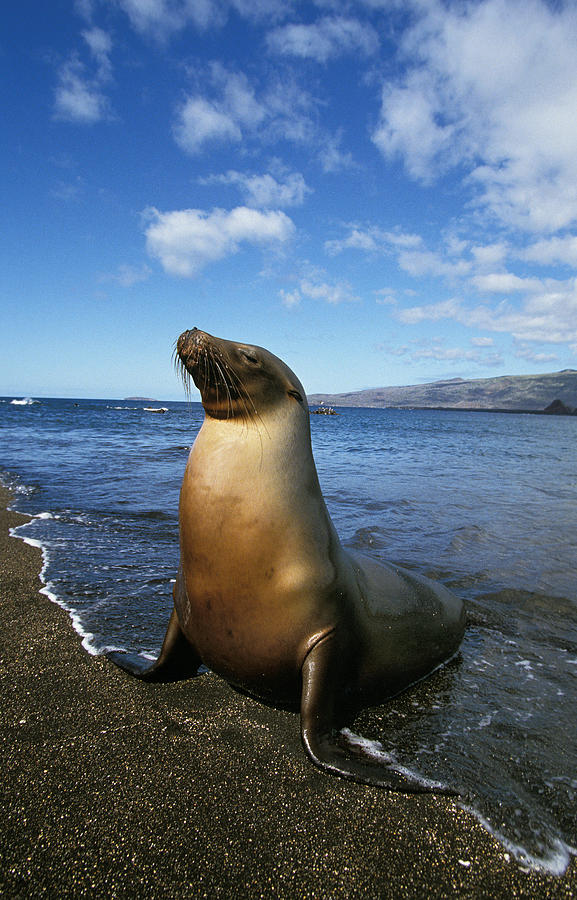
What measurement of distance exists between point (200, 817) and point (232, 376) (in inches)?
86.0

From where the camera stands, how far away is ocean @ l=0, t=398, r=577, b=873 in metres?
2.62

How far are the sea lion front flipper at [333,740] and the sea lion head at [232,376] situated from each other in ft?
4.67

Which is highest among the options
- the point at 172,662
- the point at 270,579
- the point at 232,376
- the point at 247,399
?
→ the point at 232,376

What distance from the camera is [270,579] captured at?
271 centimetres

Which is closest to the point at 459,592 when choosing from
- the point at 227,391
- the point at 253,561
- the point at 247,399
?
the point at 253,561

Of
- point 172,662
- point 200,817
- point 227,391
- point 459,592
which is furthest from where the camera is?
point 459,592

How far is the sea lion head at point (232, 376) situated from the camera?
2.93m

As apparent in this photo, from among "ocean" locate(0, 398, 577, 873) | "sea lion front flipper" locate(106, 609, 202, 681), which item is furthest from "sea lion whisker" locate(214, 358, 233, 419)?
"ocean" locate(0, 398, 577, 873)

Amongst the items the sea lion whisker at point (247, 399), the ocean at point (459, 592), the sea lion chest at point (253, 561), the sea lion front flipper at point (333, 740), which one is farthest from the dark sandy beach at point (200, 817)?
the sea lion whisker at point (247, 399)

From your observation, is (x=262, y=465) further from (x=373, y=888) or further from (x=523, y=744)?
(x=523, y=744)

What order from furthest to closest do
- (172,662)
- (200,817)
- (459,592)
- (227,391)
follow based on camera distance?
(459,592), (172,662), (227,391), (200,817)

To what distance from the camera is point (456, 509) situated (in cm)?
1003

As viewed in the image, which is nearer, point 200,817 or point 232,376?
point 200,817

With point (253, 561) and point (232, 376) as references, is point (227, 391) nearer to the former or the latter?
point (232, 376)
